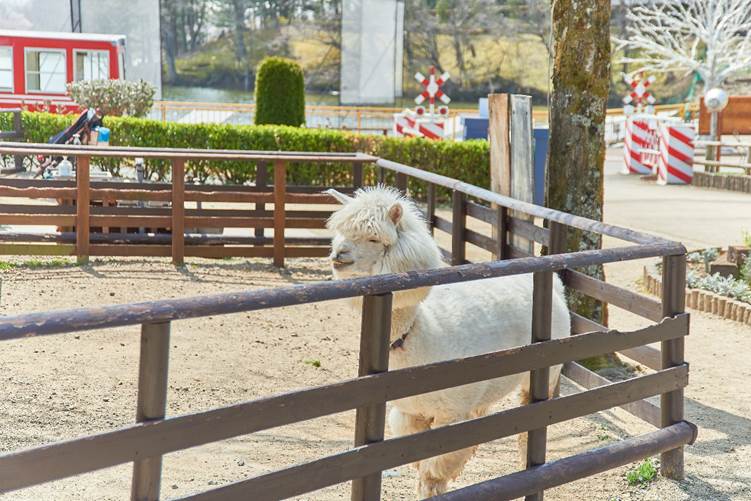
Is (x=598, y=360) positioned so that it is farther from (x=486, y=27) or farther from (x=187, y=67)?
(x=486, y=27)

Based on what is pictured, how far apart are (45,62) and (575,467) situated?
25.7 meters

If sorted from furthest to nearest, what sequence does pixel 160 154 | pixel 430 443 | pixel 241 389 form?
1. pixel 160 154
2. pixel 241 389
3. pixel 430 443

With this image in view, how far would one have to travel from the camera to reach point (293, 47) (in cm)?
5522

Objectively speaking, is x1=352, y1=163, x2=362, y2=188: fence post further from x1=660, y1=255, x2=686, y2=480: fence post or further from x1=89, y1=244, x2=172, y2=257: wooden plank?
x1=660, y1=255, x2=686, y2=480: fence post

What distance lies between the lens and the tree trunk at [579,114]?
676 cm

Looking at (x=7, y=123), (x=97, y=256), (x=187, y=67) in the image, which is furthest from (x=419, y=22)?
(x=97, y=256)

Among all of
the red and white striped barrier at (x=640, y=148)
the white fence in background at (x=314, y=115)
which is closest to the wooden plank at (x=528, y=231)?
the red and white striped barrier at (x=640, y=148)

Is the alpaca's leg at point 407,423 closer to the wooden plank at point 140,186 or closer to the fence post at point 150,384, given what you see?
the fence post at point 150,384

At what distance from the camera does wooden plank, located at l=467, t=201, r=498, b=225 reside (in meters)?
7.22

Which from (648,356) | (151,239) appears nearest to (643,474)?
(648,356)

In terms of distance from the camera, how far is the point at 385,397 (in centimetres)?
328

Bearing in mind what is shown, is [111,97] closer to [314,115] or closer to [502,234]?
[314,115]

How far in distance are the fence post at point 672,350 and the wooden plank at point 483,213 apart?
267cm

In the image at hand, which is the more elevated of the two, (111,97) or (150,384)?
(111,97)
